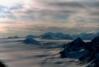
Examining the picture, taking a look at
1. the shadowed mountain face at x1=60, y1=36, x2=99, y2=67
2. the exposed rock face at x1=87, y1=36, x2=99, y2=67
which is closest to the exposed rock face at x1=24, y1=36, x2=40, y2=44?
the shadowed mountain face at x1=60, y1=36, x2=99, y2=67

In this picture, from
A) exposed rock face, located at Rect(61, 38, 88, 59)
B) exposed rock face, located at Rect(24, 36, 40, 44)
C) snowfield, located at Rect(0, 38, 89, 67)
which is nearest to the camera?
exposed rock face, located at Rect(24, 36, 40, 44)

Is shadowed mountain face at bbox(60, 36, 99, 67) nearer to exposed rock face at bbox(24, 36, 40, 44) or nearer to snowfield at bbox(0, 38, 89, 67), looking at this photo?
snowfield at bbox(0, 38, 89, 67)

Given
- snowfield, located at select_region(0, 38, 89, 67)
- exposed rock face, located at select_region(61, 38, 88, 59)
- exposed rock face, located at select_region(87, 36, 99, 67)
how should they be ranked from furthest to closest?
exposed rock face, located at select_region(87, 36, 99, 67) < exposed rock face, located at select_region(61, 38, 88, 59) < snowfield, located at select_region(0, 38, 89, 67)

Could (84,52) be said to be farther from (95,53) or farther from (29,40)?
(29,40)

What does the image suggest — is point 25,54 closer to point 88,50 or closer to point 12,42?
point 12,42

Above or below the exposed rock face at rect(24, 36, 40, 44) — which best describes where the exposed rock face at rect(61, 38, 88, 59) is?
below

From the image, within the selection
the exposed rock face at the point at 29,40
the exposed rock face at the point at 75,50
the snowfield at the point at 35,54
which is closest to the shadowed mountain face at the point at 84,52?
the exposed rock face at the point at 75,50
